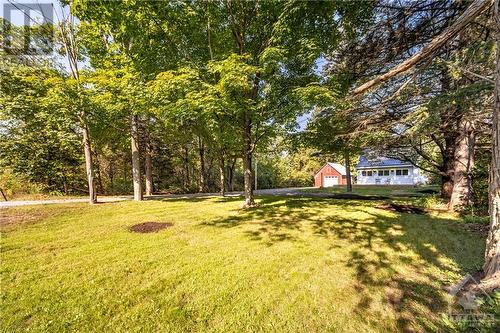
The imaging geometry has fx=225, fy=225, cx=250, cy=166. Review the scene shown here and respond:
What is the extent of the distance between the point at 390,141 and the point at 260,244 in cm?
779

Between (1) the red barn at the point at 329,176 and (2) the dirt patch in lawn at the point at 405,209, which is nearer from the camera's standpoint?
(2) the dirt patch in lawn at the point at 405,209

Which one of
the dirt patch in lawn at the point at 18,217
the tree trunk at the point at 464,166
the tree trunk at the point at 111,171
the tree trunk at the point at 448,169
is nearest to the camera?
the dirt patch in lawn at the point at 18,217

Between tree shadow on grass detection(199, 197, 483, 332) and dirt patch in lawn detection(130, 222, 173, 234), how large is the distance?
140cm

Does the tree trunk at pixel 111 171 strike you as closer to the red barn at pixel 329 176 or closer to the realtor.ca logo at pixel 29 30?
the realtor.ca logo at pixel 29 30

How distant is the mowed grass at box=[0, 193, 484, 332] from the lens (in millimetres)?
3020

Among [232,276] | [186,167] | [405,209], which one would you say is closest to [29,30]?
[186,167]

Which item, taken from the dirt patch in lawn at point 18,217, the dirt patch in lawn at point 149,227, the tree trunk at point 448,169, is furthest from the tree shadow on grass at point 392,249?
the dirt patch in lawn at point 18,217

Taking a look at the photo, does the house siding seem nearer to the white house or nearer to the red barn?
the white house

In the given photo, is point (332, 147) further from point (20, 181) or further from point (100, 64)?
point (20, 181)

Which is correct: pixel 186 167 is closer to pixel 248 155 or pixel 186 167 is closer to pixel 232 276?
pixel 248 155

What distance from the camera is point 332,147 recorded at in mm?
11984

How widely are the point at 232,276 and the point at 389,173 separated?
37399 mm

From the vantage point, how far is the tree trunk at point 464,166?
27.3 ft

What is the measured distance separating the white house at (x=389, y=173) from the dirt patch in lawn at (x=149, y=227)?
2887 centimetres
